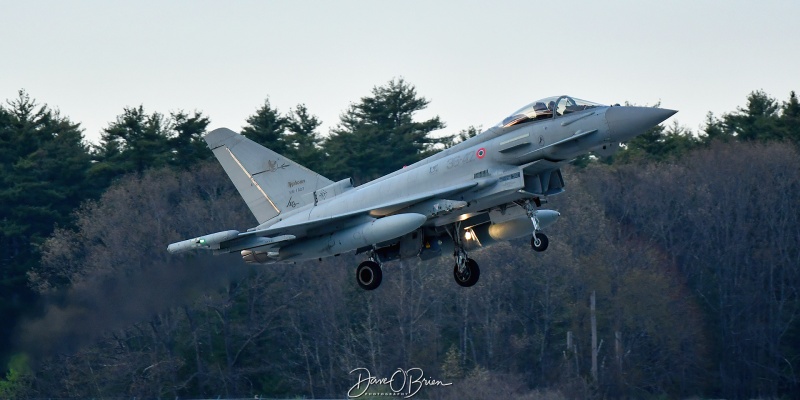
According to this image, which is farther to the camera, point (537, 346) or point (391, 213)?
point (537, 346)

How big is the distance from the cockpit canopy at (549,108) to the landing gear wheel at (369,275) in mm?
4263

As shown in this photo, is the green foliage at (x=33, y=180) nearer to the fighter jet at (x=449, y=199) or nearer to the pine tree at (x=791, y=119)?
the fighter jet at (x=449, y=199)

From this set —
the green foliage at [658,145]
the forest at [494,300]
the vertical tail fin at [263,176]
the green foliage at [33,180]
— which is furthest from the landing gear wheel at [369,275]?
the green foliage at [658,145]

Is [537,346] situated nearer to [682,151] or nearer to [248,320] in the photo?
[248,320]

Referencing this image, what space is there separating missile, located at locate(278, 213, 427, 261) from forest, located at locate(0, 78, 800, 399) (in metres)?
17.5

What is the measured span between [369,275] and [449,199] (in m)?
2.70

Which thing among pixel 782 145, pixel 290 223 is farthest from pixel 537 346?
pixel 290 223

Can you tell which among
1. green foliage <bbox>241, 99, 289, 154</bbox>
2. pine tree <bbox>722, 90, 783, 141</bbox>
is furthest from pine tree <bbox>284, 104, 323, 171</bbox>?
pine tree <bbox>722, 90, 783, 141</bbox>

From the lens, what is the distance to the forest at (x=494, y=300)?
46375mm

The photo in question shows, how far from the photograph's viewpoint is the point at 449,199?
24.7 m

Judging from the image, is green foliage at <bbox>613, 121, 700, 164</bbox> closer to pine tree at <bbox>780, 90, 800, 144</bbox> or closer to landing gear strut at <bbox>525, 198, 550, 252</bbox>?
pine tree at <bbox>780, 90, 800, 144</bbox>

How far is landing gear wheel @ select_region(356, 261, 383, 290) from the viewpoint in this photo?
26.0m

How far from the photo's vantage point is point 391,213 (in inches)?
996

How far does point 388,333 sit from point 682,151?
20963mm
